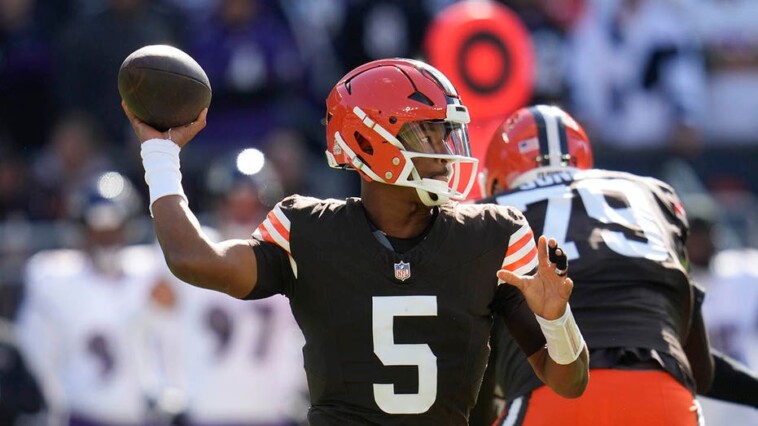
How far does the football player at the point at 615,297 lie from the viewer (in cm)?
440

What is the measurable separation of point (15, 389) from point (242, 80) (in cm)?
273

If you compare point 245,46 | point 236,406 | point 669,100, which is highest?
point 245,46

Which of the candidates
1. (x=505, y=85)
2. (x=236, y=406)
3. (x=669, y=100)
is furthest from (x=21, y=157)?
(x=669, y=100)

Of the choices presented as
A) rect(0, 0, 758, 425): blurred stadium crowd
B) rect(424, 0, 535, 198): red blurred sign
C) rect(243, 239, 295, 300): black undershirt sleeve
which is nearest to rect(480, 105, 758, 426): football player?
rect(243, 239, 295, 300): black undershirt sleeve

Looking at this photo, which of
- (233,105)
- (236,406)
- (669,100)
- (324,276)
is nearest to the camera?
(324,276)

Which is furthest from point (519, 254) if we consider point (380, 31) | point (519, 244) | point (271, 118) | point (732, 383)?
point (380, 31)

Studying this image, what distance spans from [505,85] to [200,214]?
9.11 ft

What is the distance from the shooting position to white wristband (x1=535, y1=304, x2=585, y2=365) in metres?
3.69

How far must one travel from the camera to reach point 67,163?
1003cm

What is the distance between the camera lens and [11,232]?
937 cm

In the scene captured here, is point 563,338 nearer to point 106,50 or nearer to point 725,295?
point 725,295

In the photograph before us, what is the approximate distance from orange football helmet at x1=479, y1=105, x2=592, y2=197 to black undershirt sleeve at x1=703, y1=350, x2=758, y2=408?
876 millimetres

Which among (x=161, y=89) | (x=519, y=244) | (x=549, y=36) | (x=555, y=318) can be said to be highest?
(x=161, y=89)

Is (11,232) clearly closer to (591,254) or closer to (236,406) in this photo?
(236,406)
